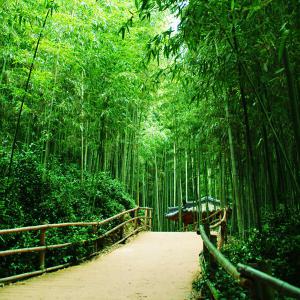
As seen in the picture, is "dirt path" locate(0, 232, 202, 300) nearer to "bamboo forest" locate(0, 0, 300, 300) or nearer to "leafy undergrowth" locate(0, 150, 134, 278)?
"bamboo forest" locate(0, 0, 300, 300)

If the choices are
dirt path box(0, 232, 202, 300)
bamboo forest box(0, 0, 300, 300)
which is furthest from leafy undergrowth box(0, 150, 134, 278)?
dirt path box(0, 232, 202, 300)

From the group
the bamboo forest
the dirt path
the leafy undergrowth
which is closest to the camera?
the bamboo forest

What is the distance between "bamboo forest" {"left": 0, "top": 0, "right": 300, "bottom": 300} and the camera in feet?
10.2

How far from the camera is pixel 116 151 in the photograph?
1109 cm

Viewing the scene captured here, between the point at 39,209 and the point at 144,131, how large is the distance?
6060 mm

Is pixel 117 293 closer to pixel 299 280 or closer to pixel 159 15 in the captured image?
pixel 299 280

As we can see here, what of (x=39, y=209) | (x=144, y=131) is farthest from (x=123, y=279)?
(x=144, y=131)

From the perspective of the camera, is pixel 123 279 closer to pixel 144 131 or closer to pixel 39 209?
pixel 39 209

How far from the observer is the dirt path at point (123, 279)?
3.63 meters

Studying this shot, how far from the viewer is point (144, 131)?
1183 centimetres

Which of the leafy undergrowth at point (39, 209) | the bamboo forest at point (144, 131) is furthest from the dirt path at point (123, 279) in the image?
the leafy undergrowth at point (39, 209)

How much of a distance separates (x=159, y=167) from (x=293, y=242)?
1383 centimetres

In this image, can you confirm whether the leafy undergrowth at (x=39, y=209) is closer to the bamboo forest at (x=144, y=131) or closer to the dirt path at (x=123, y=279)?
the bamboo forest at (x=144, y=131)

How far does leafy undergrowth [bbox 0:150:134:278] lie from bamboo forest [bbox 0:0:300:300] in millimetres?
23
